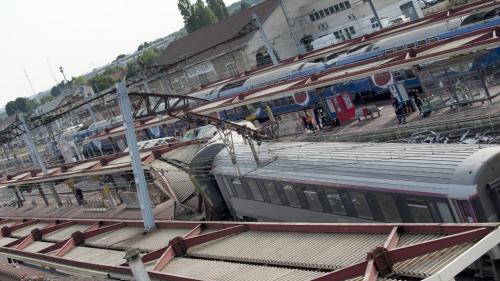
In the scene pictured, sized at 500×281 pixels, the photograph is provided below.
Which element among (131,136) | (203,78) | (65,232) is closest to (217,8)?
(203,78)

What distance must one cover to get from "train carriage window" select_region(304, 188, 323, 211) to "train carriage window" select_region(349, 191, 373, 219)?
6.56 feet

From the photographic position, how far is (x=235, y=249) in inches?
557

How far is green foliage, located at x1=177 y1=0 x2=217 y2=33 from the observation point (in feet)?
381

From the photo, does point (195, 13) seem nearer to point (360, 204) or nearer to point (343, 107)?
point (343, 107)

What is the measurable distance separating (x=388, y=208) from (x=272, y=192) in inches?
264

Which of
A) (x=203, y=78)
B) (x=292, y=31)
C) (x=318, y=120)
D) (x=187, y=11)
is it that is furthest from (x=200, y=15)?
(x=318, y=120)

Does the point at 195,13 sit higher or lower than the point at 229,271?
higher

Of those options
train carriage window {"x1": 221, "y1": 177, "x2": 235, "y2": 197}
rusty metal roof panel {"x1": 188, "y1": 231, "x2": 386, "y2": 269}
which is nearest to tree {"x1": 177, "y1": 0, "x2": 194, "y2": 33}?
train carriage window {"x1": 221, "y1": 177, "x2": 235, "y2": 197}

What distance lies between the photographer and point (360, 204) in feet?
56.7

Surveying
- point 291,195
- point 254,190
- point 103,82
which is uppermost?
point 103,82

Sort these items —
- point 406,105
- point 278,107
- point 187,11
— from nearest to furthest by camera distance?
point 406,105 < point 278,107 < point 187,11

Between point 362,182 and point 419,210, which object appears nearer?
point 419,210

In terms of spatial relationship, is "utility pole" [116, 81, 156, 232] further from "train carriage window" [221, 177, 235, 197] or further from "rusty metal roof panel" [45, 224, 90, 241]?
"train carriage window" [221, 177, 235, 197]

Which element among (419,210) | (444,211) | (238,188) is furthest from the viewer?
(238,188)
